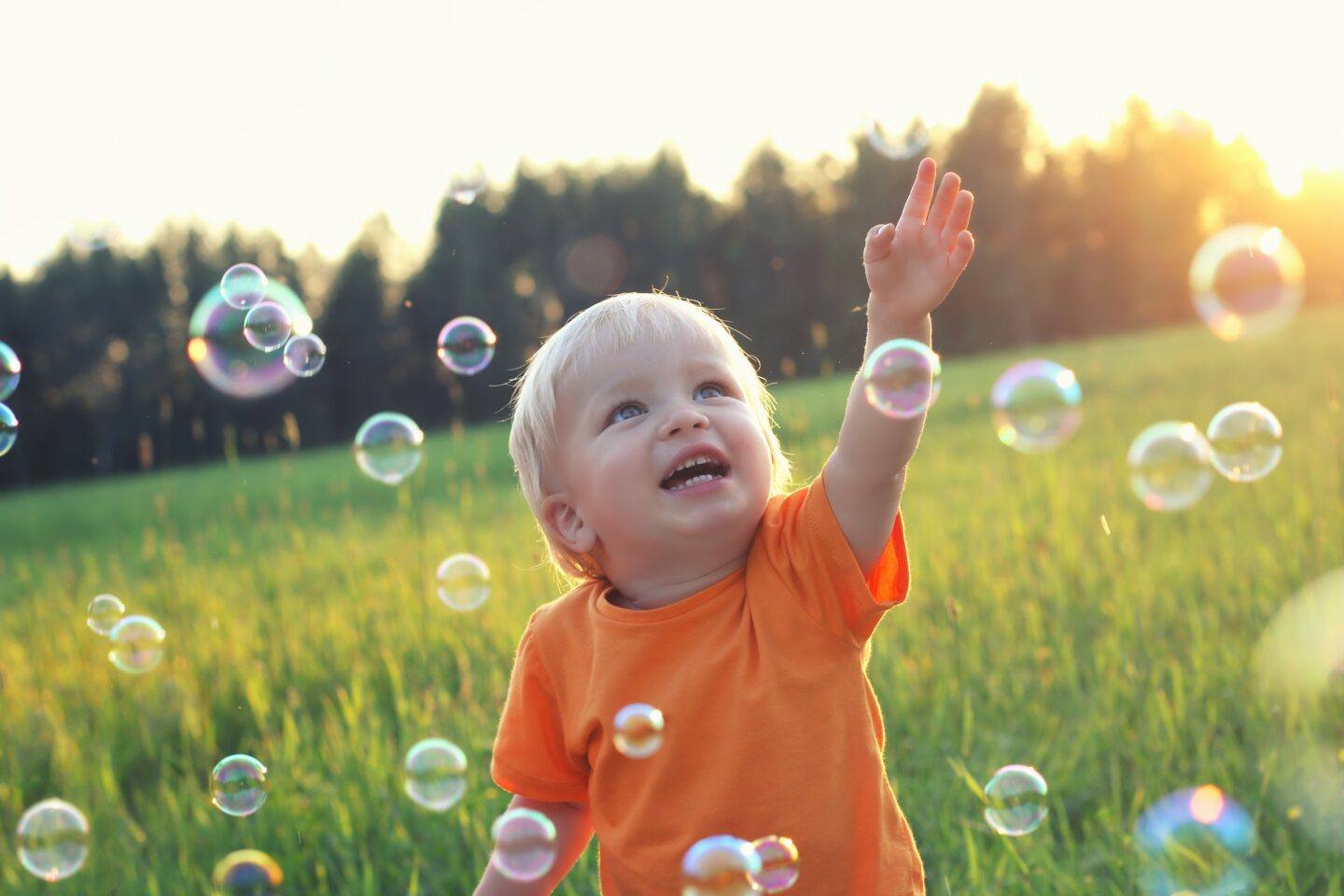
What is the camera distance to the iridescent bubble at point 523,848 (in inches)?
87.1

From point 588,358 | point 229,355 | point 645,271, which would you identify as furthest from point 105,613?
point 645,271

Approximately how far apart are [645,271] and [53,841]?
37.5 m

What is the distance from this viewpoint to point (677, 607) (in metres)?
2.06

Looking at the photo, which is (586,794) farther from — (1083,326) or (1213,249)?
(1083,326)

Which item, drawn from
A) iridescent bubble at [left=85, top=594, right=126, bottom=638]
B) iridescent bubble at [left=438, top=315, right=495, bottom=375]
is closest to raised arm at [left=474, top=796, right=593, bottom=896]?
iridescent bubble at [left=438, top=315, right=495, bottom=375]

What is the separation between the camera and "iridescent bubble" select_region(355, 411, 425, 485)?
3.56 m

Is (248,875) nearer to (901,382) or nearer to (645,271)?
(901,382)

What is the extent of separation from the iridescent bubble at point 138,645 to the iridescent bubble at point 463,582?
100 centimetres

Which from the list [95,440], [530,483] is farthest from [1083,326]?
[530,483]

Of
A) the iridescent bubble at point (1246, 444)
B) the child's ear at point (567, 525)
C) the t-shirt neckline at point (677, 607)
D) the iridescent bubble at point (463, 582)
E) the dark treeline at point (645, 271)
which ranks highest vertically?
the dark treeline at point (645, 271)

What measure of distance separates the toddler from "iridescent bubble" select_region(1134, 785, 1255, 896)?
2.63ft

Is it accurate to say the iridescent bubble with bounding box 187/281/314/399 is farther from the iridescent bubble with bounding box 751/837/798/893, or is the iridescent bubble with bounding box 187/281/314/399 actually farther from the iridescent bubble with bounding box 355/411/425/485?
the iridescent bubble with bounding box 751/837/798/893

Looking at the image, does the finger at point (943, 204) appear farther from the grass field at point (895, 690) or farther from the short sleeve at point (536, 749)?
the grass field at point (895, 690)

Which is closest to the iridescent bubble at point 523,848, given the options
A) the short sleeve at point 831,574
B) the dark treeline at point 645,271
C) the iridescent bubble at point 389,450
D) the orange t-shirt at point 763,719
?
the orange t-shirt at point 763,719
